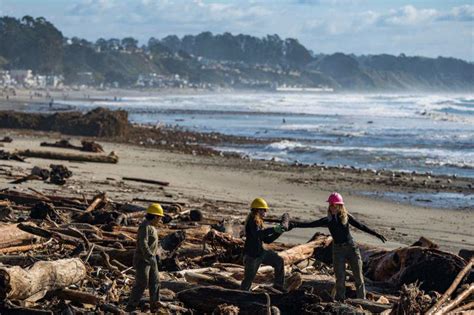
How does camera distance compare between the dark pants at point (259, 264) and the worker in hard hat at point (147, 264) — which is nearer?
the worker in hard hat at point (147, 264)

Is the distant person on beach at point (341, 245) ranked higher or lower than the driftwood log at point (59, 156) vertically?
higher

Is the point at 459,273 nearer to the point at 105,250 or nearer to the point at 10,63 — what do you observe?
the point at 105,250

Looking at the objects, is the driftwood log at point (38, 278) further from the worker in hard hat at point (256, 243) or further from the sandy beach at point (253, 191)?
the sandy beach at point (253, 191)

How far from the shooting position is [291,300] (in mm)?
8680

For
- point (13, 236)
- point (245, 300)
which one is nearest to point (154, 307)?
point (245, 300)

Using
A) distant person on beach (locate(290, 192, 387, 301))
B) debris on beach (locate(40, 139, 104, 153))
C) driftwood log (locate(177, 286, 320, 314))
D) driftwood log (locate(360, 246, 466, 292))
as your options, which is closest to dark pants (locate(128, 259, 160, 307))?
driftwood log (locate(177, 286, 320, 314))

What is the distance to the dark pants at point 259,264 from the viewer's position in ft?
32.5

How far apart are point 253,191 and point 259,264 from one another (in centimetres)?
1308

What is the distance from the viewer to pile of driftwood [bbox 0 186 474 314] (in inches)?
341

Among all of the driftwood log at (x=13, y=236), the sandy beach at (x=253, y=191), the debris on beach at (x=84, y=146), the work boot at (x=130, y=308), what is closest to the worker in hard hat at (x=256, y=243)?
the work boot at (x=130, y=308)

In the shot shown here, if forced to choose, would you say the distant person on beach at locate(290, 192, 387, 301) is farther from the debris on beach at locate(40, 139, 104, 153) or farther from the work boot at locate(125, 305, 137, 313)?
the debris on beach at locate(40, 139, 104, 153)

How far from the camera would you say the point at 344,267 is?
33.7 ft

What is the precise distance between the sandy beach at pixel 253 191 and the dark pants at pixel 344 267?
5.01 meters

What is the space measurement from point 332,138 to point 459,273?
34.9 metres
